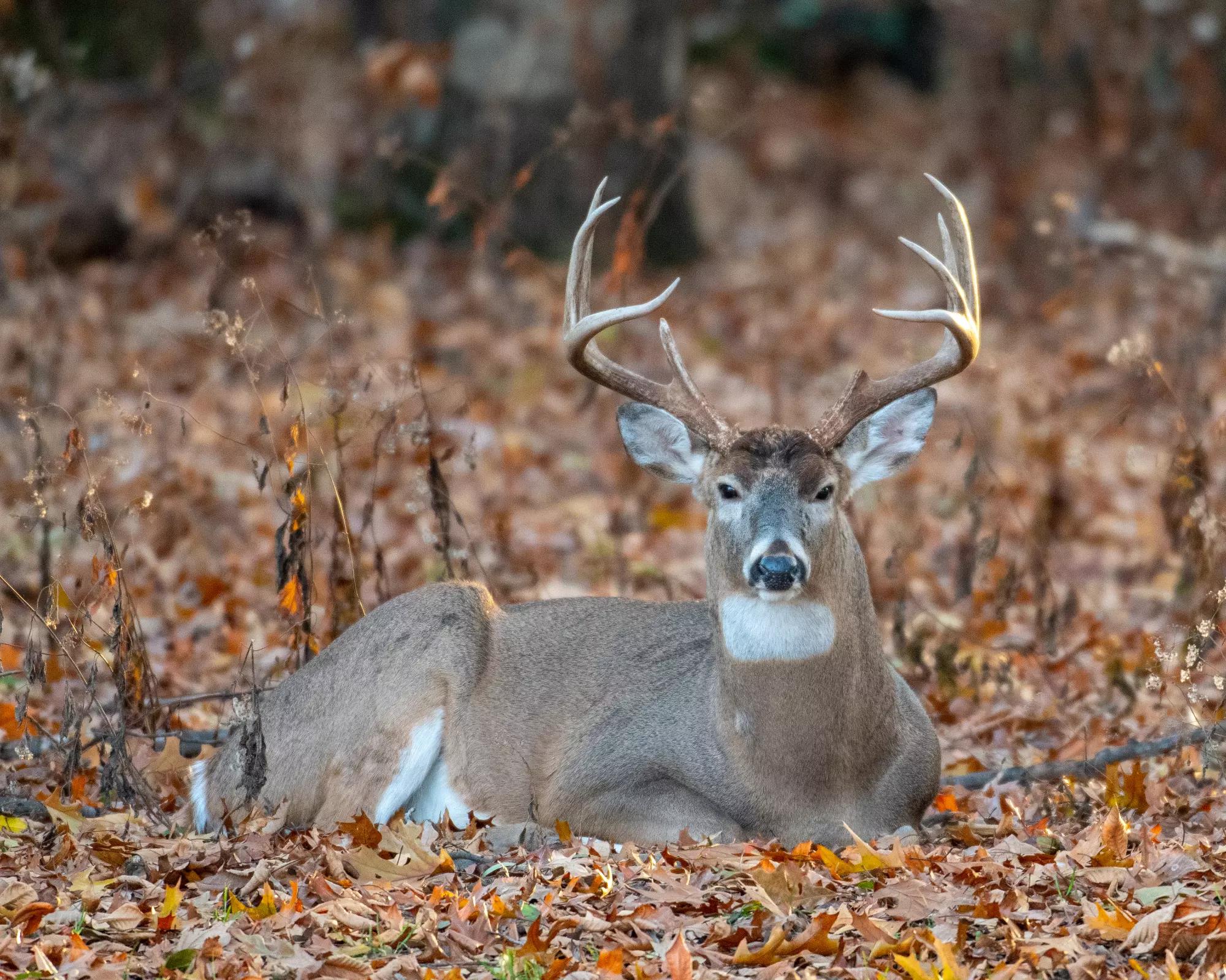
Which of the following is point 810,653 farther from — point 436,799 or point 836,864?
point 436,799

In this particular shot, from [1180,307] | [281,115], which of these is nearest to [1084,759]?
[1180,307]

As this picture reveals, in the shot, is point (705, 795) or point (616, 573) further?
point (616, 573)

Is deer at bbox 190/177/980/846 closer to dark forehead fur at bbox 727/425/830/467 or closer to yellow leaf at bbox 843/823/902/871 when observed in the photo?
dark forehead fur at bbox 727/425/830/467

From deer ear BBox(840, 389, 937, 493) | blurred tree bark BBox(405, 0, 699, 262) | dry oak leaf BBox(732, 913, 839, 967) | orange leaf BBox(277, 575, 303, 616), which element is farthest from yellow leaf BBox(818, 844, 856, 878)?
blurred tree bark BBox(405, 0, 699, 262)

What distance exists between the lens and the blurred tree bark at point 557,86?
13.9 metres

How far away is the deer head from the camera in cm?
544

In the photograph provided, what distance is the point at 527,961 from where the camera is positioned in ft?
14.4

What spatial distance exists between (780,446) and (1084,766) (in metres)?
1.50

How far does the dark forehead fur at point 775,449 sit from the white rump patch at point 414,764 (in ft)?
4.78

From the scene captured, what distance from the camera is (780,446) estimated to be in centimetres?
564

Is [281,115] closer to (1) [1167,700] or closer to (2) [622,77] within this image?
(2) [622,77]

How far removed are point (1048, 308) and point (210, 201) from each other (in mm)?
7699

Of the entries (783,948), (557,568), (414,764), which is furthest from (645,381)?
(557,568)

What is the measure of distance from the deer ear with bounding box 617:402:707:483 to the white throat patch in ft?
2.01
